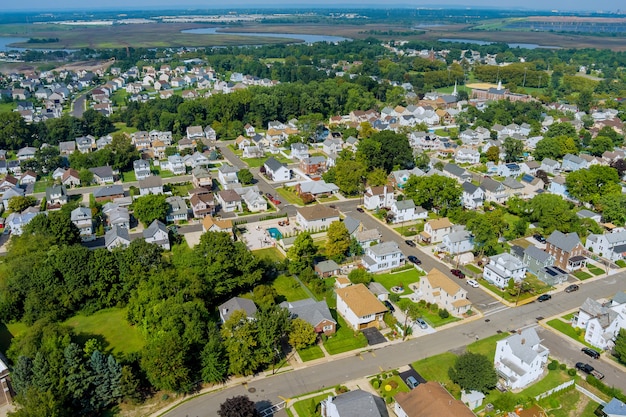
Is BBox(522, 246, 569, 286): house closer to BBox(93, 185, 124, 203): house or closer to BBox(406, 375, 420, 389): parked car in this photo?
BBox(406, 375, 420, 389): parked car

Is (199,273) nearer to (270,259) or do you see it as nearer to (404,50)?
(270,259)

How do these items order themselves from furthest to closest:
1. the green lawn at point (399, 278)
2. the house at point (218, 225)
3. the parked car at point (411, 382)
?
1. the house at point (218, 225)
2. the green lawn at point (399, 278)
3. the parked car at point (411, 382)

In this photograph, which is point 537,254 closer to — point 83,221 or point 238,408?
point 238,408

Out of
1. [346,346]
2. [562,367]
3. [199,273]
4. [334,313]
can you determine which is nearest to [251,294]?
[199,273]

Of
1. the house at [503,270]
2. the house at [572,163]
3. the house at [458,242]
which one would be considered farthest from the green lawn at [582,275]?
the house at [572,163]

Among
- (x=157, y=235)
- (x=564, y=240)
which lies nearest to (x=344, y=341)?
(x=157, y=235)

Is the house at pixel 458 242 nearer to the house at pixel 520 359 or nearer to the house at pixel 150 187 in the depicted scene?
the house at pixel 520 359
